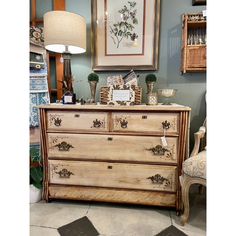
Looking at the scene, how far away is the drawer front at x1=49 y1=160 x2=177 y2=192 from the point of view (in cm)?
148

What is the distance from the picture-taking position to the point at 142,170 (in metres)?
1.50

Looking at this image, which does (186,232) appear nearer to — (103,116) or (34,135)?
(103,116)

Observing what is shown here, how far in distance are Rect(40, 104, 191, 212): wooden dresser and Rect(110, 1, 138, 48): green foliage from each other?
86cm

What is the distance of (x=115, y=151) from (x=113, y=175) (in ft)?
0.65

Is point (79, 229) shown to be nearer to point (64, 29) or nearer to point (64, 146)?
point (64, 146)

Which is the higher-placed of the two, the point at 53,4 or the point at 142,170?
the point at 53,4

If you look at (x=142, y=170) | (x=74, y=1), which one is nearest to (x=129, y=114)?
(x=142, y=170)

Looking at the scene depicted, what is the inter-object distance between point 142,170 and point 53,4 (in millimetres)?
1950

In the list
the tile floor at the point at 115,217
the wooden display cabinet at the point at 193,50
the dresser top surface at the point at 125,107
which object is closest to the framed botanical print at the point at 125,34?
the wooden display cabinet at the point at 193,50

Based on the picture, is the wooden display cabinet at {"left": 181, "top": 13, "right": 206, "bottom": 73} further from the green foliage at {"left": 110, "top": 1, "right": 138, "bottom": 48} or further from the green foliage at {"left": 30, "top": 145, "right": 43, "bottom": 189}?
the green foliage at {"left": 30, "top": 145, "right": 43, "bottom": 189}

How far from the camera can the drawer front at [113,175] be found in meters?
1.48

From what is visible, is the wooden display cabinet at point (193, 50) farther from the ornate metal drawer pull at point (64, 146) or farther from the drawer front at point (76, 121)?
the ornate metal drawer pull at point (64, 146)
